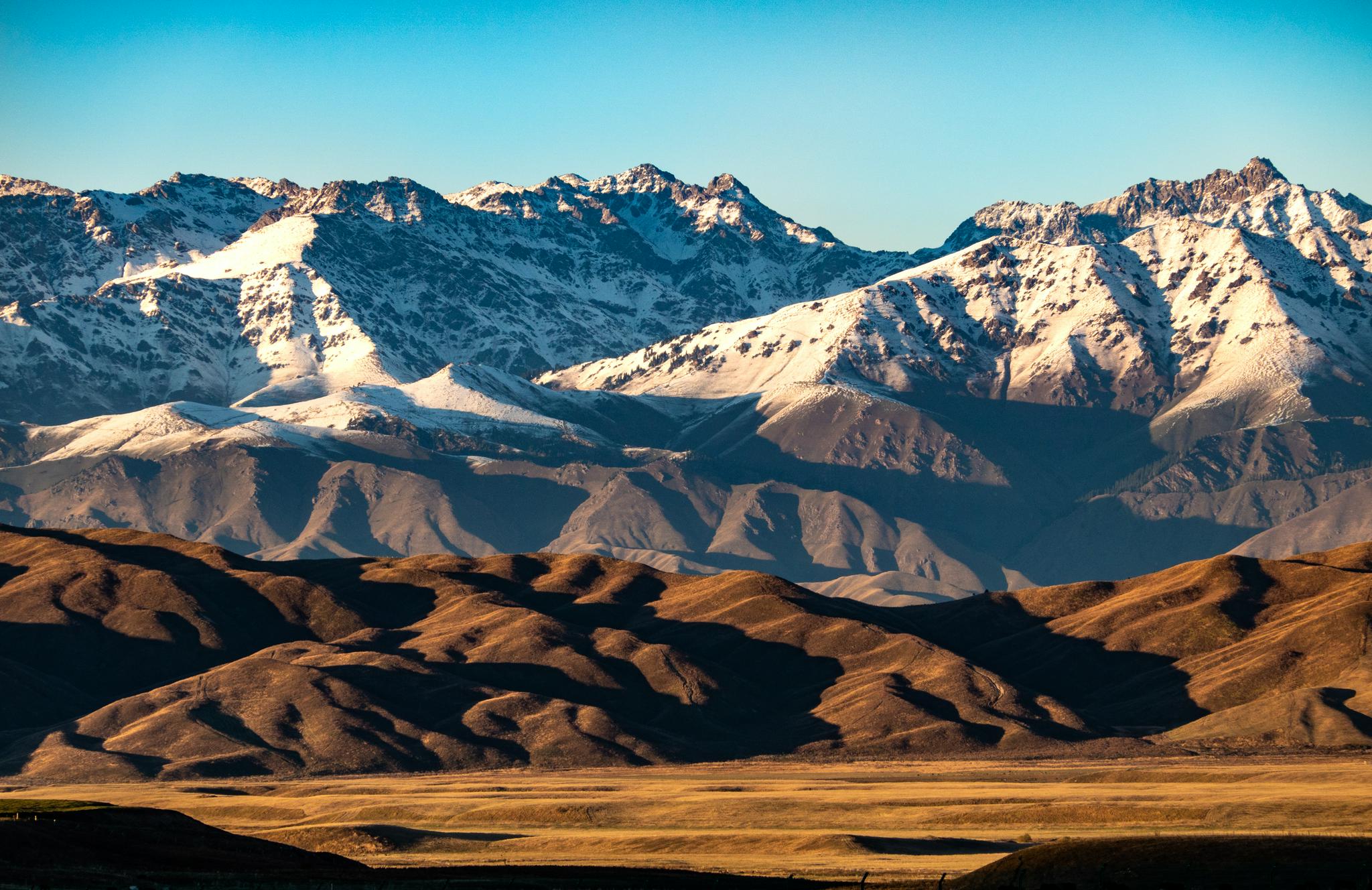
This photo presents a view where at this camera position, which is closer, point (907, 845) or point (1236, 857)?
point (1236, 857)

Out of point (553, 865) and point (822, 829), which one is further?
point (822, 829)

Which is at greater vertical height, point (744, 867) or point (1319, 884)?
point (1319, 884)

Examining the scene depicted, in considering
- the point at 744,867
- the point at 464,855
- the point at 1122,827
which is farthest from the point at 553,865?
the point at 1122,827

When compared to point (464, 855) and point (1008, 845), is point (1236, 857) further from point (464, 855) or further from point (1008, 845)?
point (464, 855)

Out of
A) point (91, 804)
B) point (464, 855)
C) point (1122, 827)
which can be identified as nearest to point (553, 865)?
point (464, 855)

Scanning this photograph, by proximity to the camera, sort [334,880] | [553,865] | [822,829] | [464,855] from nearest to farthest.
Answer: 1. [334,880]
2. [553,865]
3. [464,855]
4. [822,829]

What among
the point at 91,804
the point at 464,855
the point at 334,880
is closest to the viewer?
the point at 334,880

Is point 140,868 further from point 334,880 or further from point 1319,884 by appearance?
point 1319,884

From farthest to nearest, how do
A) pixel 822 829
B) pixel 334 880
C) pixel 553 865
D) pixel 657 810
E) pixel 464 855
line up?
1. pixel 657 810
2. pixel 822 829
3. pixel 464 855
4. pixel 553 865
5. pixel 334 880

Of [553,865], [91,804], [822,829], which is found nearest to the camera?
[553,865]
